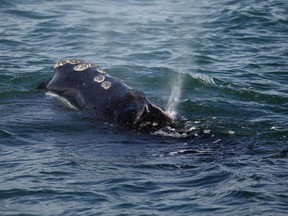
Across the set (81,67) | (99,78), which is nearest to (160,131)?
(99,78)

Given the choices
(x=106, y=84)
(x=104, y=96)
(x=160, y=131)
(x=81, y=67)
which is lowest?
(x=160, y=131)

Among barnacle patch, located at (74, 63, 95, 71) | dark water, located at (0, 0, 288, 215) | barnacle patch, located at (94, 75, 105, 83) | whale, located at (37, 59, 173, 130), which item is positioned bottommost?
dark water, located at (0, 0, 288, 215)

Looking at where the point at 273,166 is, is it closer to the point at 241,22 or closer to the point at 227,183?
the point at 227,183

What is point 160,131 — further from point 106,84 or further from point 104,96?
point 106,84

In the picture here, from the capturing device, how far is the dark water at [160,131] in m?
7.95

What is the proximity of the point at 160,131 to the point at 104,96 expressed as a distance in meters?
1.14

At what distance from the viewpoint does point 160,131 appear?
387 inches

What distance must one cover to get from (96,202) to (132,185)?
56 centimetres

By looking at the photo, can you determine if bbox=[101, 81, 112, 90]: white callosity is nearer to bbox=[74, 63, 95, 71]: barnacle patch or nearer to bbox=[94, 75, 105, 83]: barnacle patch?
bbox=[94, 75, 105, 83]: barnacle patch

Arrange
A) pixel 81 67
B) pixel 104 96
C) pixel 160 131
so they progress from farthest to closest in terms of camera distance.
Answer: pixel 81 67 < pixel 104 96 < pixel 160 131

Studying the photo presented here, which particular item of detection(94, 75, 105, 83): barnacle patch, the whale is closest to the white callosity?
the whale

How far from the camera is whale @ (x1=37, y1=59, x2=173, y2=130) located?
32.7 ft

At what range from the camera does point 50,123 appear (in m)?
10.6

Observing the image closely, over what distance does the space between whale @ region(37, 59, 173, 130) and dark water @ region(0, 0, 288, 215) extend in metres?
0.20
